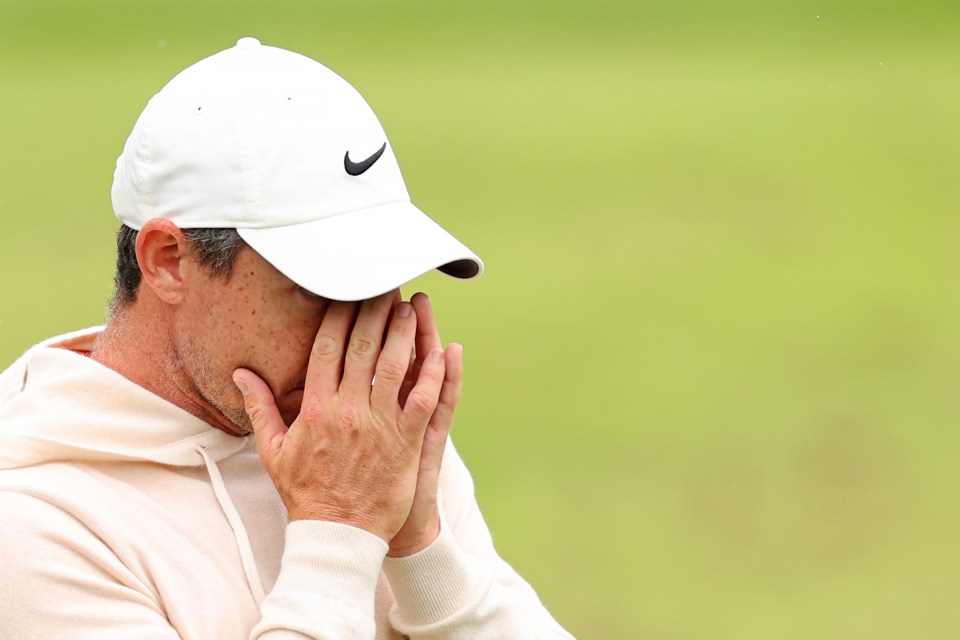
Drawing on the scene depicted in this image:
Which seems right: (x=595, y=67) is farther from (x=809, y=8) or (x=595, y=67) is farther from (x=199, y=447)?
(x=199, y=447)

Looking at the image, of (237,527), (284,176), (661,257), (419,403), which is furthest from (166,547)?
(661,257)

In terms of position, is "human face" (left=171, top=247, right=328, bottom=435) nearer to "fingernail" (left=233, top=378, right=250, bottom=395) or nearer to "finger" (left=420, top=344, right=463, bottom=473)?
"fingernail" (left=233, top=378, right=250, bottom=395)

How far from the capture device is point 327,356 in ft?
4.84

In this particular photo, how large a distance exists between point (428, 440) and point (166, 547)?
326 millimetres

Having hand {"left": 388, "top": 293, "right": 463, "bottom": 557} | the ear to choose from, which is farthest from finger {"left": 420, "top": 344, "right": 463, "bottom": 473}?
the ear

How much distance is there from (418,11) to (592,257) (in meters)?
1.90

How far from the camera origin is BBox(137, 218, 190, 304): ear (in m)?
1.45

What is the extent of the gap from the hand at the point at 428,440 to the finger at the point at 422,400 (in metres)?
0.02

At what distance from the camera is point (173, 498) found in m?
1.49

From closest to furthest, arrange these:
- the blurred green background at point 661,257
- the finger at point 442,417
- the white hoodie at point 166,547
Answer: the white hoodie at point 166,547, the finger at point 442,417, the blurred green background at point 661,257

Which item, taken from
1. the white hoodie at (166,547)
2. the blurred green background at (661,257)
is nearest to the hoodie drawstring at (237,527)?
the white hoodie at (166,547)

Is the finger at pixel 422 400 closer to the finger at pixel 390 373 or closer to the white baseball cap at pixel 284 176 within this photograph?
the finger at pixel 390 373

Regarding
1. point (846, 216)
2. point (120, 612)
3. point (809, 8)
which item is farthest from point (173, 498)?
point (809, 8)

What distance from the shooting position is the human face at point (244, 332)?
4.80 feet
